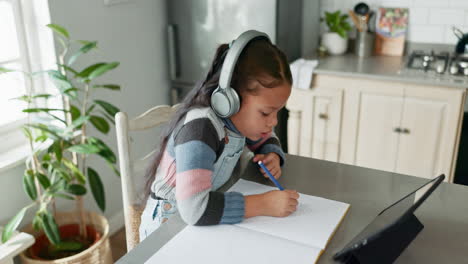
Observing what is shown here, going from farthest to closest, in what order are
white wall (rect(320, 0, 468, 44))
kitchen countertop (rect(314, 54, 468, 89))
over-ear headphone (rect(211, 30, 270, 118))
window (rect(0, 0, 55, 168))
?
white wall (rect(320, 0, 468, 44)) → kitchen countertop (rect(314, 54, 468, 89)) → window (rect(0, 0, 55, 168)) → over-ear headphone (rect(211, 30, 270, 118))

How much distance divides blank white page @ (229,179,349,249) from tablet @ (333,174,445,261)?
6cm

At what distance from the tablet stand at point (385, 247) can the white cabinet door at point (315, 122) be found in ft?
5.92

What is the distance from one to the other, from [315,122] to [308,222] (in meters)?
→ 1.82

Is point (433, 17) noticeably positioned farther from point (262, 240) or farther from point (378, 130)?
point (262, 240)

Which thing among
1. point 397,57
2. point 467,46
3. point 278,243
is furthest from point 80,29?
point 467,46

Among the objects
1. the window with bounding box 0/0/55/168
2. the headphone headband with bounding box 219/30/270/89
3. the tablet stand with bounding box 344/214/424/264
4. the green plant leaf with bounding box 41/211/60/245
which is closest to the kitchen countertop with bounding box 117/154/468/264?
the tablet stand with bounding box 344/214/424/264

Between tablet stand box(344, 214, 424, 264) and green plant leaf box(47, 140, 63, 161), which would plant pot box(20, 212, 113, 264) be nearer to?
green plant leaf box(47, 140, 63, 161)

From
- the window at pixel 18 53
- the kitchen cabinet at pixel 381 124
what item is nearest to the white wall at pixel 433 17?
the kitchen cabinet at pixel 381 124

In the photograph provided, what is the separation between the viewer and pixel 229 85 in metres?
1.02

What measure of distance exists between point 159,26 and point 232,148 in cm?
179

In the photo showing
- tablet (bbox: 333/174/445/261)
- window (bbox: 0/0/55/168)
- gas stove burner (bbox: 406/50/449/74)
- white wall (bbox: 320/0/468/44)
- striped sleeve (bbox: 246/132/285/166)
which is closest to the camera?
tablet (bbox: 333/174/445/261)

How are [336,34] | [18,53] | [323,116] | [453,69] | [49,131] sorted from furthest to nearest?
[336,34] → [323,116] → [453,69] → [18,53] → [49,131]

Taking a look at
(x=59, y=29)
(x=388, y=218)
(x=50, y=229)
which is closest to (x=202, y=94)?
(x=388, y=218)

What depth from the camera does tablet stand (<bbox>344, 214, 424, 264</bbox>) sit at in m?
0.80
